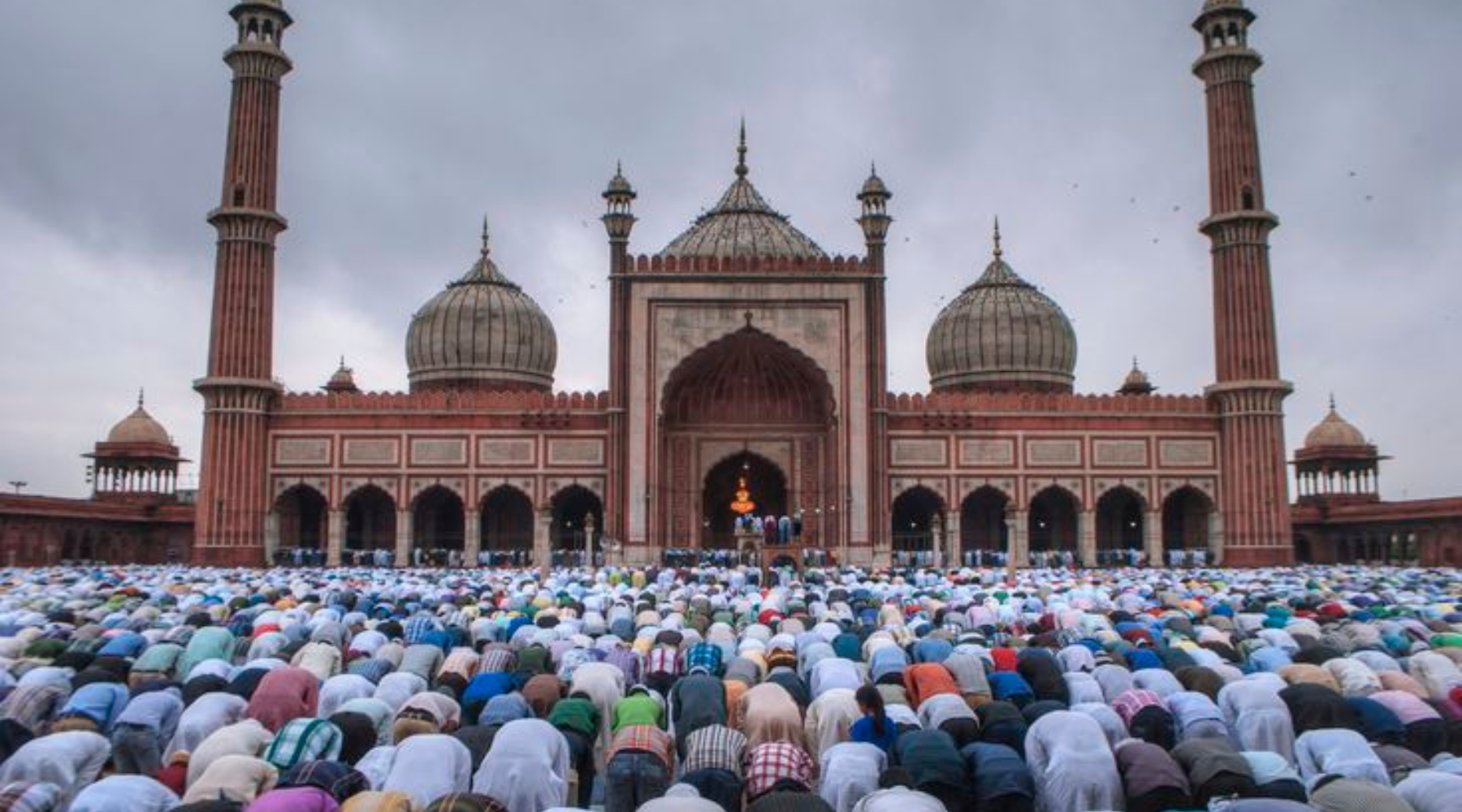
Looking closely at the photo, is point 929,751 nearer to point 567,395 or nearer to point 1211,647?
point 1211,647

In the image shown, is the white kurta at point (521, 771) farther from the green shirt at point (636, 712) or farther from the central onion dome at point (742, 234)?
the central onion dome at point (742, 234)

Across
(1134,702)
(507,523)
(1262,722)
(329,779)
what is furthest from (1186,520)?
(329,779)

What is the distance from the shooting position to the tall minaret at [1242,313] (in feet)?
109

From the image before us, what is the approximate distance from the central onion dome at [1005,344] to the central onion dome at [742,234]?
Answer: 579 cm

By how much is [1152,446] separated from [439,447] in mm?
19968

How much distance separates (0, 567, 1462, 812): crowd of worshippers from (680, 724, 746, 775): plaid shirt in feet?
0.06

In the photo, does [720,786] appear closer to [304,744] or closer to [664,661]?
[304,744]

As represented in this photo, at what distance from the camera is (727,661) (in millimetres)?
10594

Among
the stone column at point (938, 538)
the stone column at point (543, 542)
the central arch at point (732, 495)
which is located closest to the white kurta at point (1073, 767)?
the stone column at point (543, 542)

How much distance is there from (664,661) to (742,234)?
30.2 metres

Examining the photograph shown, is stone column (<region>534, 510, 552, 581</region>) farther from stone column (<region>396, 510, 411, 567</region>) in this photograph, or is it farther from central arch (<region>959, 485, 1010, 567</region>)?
central arch (<region>959, 485, 1010, 567</region>)

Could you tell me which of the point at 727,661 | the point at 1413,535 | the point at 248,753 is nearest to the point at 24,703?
the point at 248,753

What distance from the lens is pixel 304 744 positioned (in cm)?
682

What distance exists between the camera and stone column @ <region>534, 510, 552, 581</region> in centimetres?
2409
